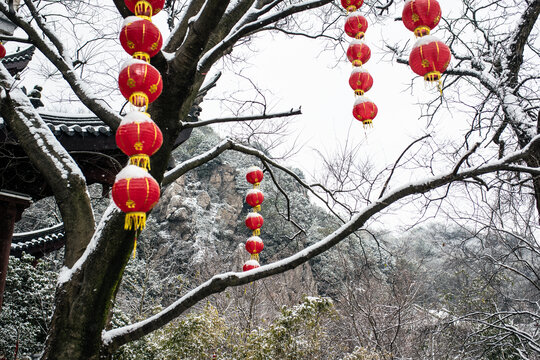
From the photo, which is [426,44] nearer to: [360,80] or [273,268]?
[360,80]

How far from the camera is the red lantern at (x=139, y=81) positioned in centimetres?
232

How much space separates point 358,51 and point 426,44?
3.10 feet

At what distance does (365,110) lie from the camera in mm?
3426

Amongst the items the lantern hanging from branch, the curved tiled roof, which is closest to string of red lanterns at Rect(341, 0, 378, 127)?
the lantern hanging from branch

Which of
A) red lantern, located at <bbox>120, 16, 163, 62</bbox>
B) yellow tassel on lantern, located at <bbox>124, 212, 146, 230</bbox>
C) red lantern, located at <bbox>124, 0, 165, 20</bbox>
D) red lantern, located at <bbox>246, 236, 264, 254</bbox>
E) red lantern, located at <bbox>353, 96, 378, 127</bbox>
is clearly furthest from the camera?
red lantern, located at <bbox>246, 236, 264, 254</bbox>

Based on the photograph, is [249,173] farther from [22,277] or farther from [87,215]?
[22,277]

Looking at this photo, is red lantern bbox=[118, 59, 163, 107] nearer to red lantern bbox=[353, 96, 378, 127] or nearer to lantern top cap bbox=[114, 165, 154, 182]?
lantern top cap bbox=[114, 165, 154, 182]

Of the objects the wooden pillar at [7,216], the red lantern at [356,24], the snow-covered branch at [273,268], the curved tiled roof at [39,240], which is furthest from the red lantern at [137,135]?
the curved tiled roof at [39,240]

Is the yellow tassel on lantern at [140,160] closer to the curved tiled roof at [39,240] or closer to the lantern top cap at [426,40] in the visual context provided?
the lantern top cap at [426,40]

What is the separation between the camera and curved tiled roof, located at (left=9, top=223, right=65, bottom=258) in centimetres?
827

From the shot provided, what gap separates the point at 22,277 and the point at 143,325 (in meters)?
8.00

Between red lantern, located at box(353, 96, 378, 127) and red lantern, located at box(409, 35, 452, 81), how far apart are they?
0.63 meters

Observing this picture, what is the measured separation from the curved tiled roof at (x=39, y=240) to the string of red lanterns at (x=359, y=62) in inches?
286

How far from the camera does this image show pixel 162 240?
1909cm
